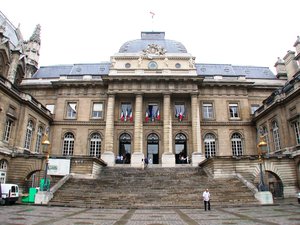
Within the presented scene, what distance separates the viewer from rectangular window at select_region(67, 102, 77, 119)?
105 feet

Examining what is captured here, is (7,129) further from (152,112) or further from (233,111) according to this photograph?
(233,111)

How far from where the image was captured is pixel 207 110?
3212cm

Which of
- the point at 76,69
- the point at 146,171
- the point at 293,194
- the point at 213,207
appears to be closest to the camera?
the point at 213,207

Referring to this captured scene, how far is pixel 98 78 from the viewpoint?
32.9 meters

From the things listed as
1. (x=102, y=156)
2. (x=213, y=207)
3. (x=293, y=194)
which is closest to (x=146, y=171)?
(x=102, y=156)

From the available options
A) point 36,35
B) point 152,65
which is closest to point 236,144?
point 152,65

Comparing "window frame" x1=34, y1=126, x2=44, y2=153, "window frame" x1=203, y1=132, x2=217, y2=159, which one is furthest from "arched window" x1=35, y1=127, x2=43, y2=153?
"window frame" x1=203, y1=132, x2=217, y2=159

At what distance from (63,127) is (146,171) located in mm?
12789

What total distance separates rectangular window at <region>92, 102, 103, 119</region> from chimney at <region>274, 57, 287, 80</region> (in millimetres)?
24592

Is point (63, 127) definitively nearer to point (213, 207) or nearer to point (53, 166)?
point (53, 166)

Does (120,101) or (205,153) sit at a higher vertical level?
(120,101)

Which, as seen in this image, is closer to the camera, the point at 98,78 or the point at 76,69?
the point at 98,78

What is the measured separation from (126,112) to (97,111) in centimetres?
377

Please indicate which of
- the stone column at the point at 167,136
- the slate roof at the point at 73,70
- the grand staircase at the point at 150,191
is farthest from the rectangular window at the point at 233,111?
the slate roof at the point at 73,70
